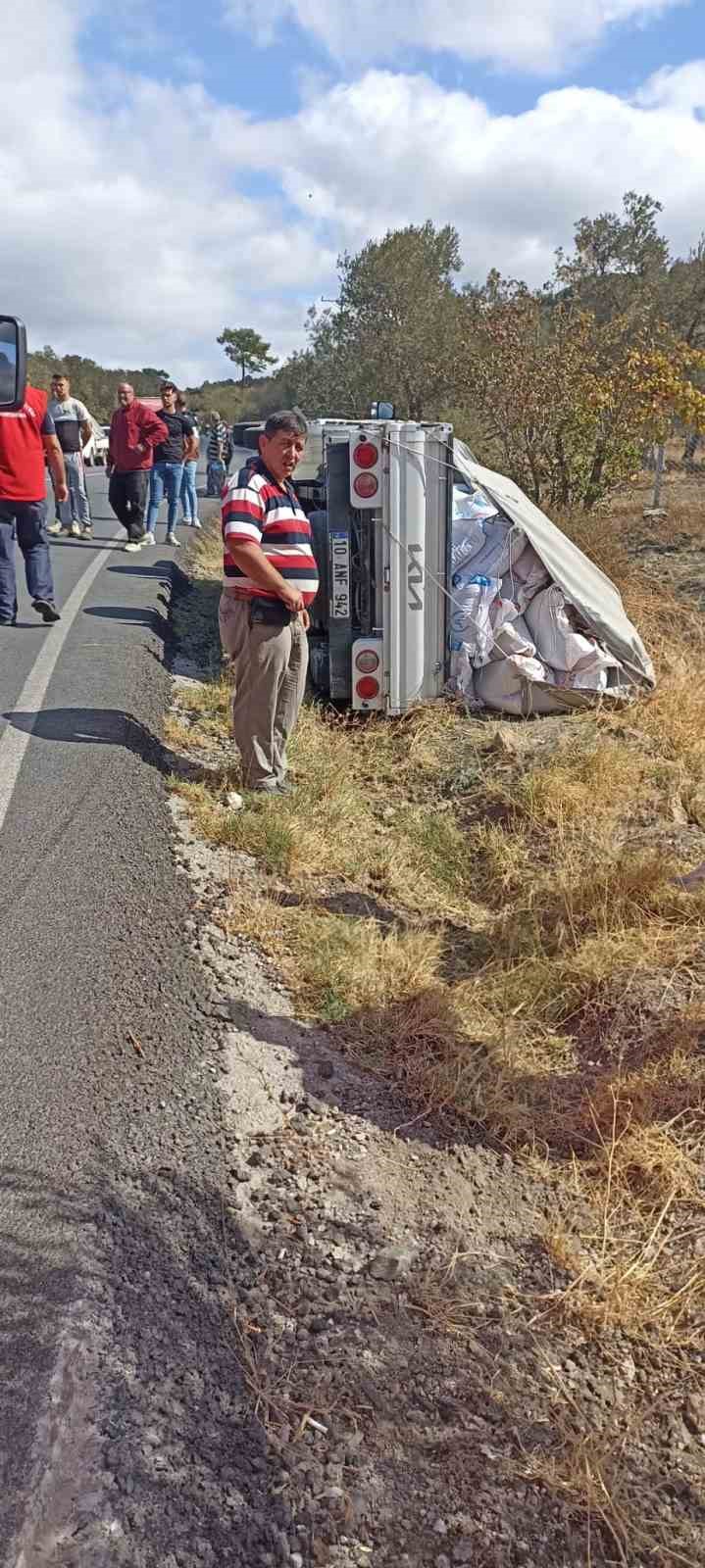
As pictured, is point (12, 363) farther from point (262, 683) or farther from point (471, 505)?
point (471, 505)

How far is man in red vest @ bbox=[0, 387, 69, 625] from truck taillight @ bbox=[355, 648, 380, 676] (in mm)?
2533

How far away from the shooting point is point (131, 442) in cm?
1067

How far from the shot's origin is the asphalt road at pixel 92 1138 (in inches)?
69.9

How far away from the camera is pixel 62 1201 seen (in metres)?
2.35

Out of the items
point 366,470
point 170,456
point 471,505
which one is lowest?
point 471,505

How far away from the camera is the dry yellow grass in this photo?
2979mm

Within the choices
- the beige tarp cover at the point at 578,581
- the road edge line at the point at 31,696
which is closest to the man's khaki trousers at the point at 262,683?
the road edge line at the point at 31,696

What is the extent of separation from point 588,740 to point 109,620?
3.95 meters

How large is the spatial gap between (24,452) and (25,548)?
0.76 m

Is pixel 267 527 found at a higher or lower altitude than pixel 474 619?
higher

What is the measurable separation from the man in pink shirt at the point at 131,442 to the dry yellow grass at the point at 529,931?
507cm

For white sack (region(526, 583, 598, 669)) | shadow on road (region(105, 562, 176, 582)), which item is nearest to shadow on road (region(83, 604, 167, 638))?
shadow on road (region(105, 562, 176, 582))

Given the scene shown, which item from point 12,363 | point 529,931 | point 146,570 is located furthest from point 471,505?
point 12,363

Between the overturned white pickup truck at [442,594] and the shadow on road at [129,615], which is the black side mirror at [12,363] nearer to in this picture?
the overturned white pickup truck at [442,594]
